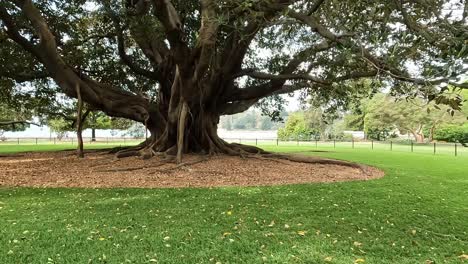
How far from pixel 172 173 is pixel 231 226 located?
211 inches

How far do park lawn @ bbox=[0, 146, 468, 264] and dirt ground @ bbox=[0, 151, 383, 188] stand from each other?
105 centimetres

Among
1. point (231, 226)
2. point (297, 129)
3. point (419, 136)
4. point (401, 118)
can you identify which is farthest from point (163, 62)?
point (297, 129)

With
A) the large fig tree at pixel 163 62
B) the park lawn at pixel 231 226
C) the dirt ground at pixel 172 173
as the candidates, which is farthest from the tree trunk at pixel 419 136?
the park lawn at pixel 231 226

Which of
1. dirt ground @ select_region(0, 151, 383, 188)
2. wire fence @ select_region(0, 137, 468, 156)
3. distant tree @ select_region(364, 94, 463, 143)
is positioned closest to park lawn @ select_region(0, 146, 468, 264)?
dirt ground @ select_region(0, 151, 383, 188)

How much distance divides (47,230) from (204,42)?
599 centimetres

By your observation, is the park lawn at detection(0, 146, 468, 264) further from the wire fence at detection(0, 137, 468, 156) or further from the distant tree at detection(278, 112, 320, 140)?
the distant tree at detection(278, 112, 320, 140)

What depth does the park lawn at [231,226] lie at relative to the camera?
425 cm

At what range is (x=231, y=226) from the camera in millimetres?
5367

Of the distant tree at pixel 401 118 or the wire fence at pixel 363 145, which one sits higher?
the distant tree at pixel 401 118

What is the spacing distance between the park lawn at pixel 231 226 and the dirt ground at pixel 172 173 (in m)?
1.05

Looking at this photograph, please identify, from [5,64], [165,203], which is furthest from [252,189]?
[5,64]

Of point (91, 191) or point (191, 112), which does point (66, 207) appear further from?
point (191, 112)

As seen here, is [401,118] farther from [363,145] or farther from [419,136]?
[363,145]

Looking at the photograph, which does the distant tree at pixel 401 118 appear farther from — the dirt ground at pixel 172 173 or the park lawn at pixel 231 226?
the park lawn at pixel 231 226
